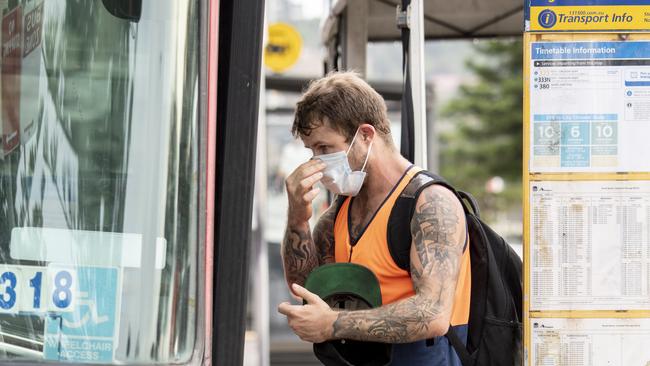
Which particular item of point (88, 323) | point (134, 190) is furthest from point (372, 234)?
point (88, 323)

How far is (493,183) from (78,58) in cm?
4008

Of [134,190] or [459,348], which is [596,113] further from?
[134,190]

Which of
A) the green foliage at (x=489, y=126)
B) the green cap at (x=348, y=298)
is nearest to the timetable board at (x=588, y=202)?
the green cap at (x=348, y=298)

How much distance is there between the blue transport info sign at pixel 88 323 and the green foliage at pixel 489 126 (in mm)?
37149

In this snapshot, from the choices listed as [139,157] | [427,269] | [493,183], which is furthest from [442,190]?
[493,183]

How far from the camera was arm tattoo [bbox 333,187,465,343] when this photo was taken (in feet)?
9.70

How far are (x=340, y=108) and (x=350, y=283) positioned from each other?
0.56 metres

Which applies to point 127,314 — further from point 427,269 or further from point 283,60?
point 283,60

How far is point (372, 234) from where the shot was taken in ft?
10.3

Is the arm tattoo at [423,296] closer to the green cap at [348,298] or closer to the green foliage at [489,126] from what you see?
the green cap at [348,298]

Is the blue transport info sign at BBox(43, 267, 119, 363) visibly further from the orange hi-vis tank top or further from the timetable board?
the timetable board

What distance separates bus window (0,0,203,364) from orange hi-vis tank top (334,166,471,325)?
0.64 meters

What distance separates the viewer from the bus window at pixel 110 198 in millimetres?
2711

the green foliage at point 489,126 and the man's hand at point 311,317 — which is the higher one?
the green foliage at point 489,126
